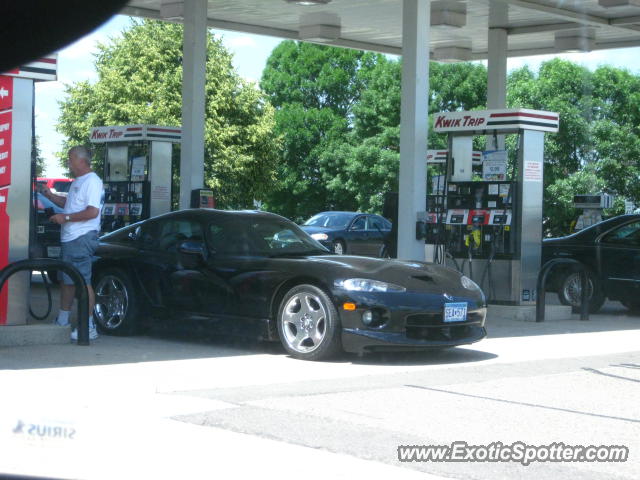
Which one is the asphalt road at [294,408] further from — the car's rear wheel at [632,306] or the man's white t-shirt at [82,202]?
the car's rear wheel at [632,306]

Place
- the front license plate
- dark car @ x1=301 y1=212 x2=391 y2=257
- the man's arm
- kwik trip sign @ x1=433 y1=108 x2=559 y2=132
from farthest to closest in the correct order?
dark car @ x1=301 y1=212 x2=391 y2=257 < kwik trip sign @ x1=433 y1=108 x2=559 y2=132 < the man's arm < the front license plate

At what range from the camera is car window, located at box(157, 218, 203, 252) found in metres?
10.6

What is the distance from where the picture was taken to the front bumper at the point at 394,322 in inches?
358

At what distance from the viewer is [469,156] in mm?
15906

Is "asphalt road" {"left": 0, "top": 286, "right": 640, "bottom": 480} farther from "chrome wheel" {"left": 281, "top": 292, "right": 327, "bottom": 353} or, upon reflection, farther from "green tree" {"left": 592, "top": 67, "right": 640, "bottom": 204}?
"green tree" {"left": 592, "top": 67, "right": 640, "bottom": 204}

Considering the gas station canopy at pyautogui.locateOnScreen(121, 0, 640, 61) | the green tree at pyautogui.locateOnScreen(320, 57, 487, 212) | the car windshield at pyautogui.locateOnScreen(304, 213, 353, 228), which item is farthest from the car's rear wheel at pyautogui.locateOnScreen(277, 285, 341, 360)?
the green tree at pyautogui.locateOnScreen(320, 57, 487, 212)

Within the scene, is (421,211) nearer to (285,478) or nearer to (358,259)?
→ (358,259)

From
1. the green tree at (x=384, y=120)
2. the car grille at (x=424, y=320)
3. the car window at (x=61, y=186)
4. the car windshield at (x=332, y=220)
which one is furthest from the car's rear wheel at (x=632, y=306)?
the green tree at (x=384, y=120)

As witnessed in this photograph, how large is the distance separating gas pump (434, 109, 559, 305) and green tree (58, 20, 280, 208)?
1350 inches

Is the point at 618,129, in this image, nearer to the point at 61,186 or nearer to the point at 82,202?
the point at 61,186

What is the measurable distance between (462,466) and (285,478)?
986 millimetres

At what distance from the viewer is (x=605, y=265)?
610 inches

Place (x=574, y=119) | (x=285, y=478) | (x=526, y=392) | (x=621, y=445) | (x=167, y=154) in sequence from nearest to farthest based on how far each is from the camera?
(x=285, y=478)
(x=621, y=445)
(x=526, y=392)
(x=167, y=154)
(x=574, y=119)

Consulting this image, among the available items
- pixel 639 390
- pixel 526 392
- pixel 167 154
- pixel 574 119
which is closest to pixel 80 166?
pixel 526 392
